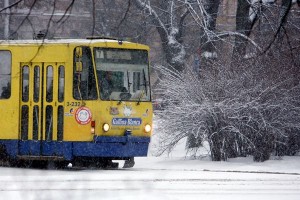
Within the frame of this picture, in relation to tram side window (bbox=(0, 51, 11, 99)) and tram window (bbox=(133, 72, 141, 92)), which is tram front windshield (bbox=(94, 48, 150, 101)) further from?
tram side window (bbox=(0, 51, 11, 99))

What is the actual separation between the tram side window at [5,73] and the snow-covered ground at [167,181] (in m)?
1.84

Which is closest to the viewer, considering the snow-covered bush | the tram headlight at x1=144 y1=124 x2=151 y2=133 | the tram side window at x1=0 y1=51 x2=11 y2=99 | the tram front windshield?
the tram front windshield

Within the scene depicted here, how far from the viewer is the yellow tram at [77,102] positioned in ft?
78.8

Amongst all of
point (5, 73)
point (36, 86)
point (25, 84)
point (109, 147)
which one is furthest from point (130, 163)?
point (5, 73)

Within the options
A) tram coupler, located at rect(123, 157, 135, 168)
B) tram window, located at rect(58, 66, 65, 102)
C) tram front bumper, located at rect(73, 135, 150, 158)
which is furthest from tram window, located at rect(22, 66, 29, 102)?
tram coupler, located at rect(123, 157, 135, 168)

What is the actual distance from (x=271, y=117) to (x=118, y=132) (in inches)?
156

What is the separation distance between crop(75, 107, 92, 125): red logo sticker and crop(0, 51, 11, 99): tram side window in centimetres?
176

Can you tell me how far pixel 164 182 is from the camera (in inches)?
784

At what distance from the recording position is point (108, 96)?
24219mm

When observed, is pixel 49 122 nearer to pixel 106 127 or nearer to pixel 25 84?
pixel 25 84

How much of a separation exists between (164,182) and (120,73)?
4.85 metres

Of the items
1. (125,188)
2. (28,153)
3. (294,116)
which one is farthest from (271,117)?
(125,188)

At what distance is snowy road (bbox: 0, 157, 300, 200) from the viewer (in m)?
17.2

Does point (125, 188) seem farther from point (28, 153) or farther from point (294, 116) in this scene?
point (294, 116)
